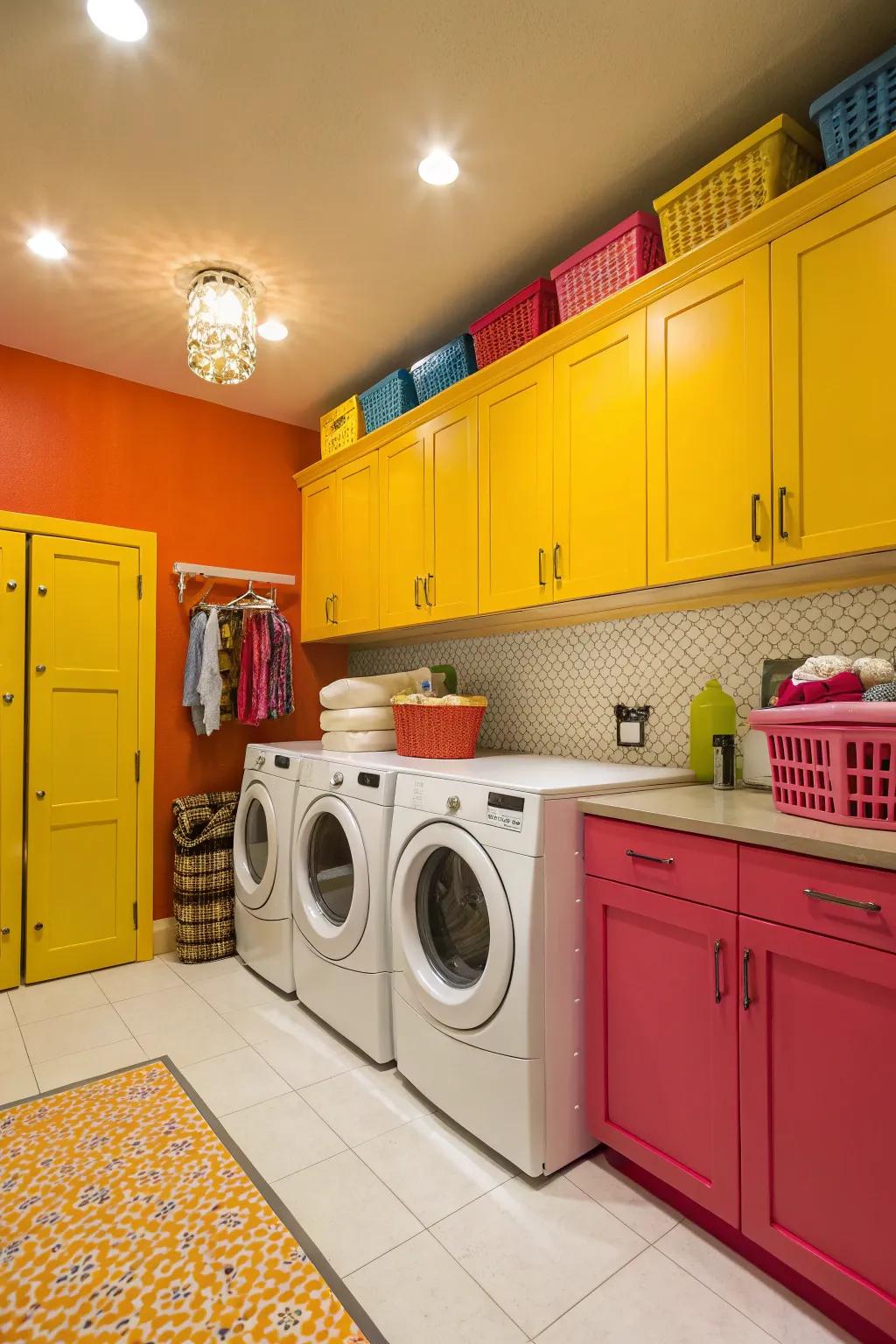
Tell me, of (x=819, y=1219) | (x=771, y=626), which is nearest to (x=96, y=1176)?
(x=819, y=1219)

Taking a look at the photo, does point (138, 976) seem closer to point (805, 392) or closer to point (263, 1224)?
point (263, 1224)

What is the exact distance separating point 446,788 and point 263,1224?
1077mm

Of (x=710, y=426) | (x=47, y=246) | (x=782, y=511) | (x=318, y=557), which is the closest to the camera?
(x=782, y=511)

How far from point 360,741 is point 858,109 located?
94.2 inches

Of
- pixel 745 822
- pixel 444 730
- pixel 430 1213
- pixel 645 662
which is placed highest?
pixel 645 662

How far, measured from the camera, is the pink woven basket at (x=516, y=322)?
233 cm

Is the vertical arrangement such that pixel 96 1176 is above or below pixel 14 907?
below

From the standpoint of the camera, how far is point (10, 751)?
2.88m

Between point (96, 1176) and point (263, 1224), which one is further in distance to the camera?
point (96, 1176)

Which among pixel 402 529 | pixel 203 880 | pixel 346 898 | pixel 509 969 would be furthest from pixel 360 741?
pixel 509 969

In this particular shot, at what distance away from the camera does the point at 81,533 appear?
10.1 ft

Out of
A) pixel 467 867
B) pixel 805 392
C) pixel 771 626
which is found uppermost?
pixel 805 392

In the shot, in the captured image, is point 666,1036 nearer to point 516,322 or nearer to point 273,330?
point 516,322

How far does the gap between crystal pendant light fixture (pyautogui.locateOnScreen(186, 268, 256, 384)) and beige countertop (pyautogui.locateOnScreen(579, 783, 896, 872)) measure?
199cm
